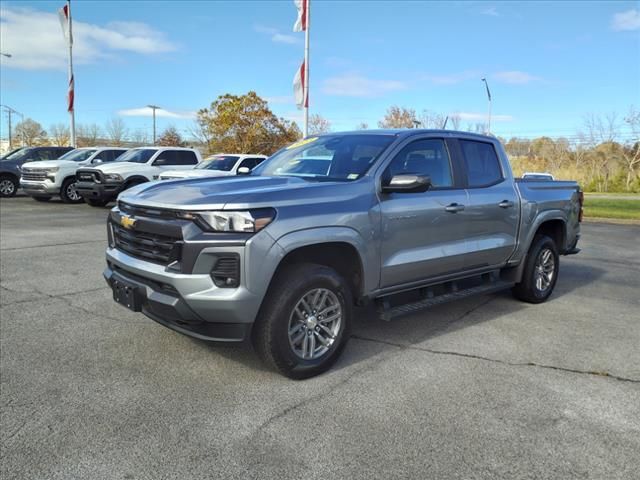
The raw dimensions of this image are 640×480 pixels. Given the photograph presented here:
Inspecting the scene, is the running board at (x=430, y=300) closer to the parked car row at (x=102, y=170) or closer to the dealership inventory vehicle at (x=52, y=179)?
the parked car row at (x=102, y=170)

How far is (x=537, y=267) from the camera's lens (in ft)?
20.5

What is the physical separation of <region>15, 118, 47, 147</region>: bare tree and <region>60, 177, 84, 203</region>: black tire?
53217 mm

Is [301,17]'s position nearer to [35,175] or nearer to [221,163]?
[221,163]

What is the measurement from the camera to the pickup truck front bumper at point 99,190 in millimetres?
15367

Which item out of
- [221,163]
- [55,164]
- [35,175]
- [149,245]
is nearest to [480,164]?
[149,245]

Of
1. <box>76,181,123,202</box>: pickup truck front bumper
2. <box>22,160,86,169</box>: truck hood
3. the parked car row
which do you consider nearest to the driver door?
the parked car row

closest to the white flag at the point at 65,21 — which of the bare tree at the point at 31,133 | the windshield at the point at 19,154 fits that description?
the windshield at the point at 19,154

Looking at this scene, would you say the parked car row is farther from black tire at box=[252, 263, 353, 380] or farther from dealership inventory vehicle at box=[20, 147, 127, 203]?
black tire at box=[252, 263, 353, 380]

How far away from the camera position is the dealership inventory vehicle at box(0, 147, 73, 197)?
19.7 metres

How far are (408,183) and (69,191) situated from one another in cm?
1595

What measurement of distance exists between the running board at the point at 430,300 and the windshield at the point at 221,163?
1094 cm

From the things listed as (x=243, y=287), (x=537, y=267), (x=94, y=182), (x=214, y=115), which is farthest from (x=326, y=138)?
(x=214, y=115)

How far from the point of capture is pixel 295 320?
390cm

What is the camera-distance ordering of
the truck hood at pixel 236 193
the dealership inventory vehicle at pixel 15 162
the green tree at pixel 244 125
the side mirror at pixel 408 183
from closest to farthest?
1. the truck hood at pixel 236 193
2. the side mirror at pixel 408 183
3. the dealership inventory vehicle at pixel 15 162
4. the green tree at pixel 244 125
